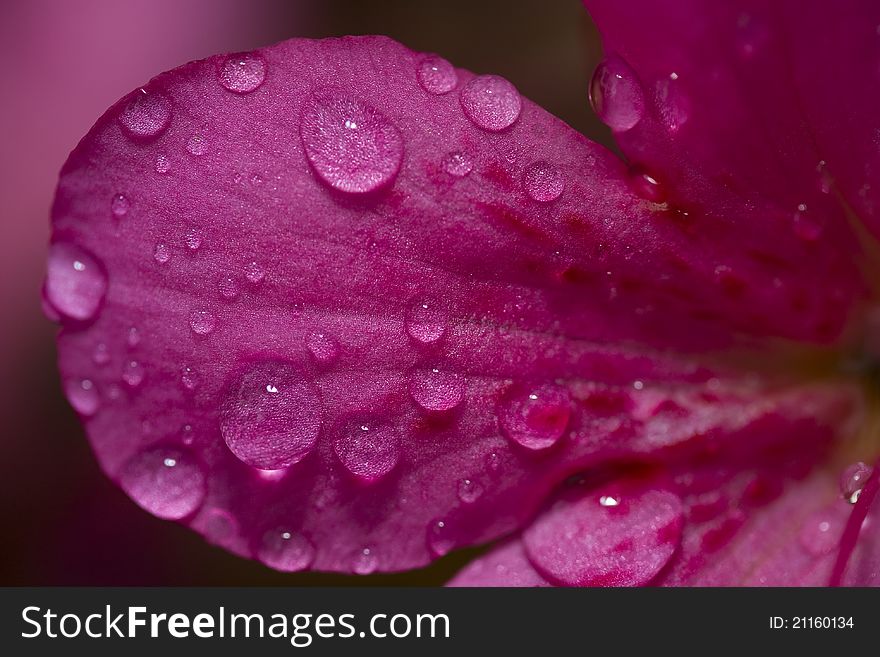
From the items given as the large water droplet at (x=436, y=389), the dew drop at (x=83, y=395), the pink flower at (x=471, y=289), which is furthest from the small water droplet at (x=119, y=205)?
the large water droplet at (x=436, y=389)

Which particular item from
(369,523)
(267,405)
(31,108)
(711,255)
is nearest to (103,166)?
(267,405)

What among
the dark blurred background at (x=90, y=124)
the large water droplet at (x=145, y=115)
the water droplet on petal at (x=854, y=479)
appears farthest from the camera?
the dark blurred background at (x=90, y=124)

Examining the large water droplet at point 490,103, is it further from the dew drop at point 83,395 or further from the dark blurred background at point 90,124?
the dark blurred background at point 90,124

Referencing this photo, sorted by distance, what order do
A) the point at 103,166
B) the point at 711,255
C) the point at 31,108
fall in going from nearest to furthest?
1. the point at 103,166
2. the point at 711,255
3. the point at 31,108

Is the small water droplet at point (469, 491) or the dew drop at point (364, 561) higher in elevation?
the small water droplet at point (469, 491)

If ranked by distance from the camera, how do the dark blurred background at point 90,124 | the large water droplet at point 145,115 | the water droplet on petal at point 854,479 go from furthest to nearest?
the dark blurred background at point 90,124 → the water droplet on petal at point 854,479 → the large water droplet at point 145,115

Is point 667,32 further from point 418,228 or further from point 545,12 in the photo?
point 545,12

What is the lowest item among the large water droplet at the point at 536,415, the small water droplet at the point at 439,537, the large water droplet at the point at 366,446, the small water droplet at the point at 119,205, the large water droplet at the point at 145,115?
the small water droplet at the point at 439,537
